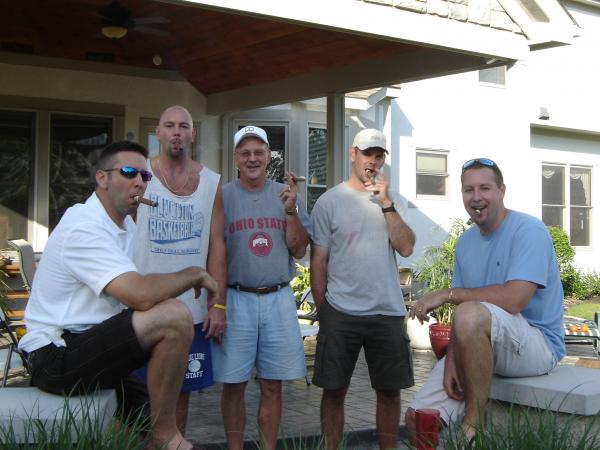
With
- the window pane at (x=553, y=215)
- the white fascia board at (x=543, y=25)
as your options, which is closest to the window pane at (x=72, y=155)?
the white fascia board at (x=543, y=25)

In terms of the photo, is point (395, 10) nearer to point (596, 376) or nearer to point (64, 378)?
point (596, 376)

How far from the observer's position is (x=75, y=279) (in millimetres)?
3443

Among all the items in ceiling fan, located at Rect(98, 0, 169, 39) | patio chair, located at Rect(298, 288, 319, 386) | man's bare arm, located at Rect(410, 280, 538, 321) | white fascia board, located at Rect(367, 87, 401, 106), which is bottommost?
patio chair, located at Rect(298, 288, 319, 386)

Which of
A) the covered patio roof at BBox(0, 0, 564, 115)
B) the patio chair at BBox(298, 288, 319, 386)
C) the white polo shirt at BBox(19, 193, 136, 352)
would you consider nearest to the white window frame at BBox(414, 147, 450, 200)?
the covered patio roof at BBox(0, 0, 564, 115)

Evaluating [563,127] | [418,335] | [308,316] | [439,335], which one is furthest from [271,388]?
[563,127]

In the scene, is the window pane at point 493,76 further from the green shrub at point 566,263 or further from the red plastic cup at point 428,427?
the red plastic cup at point 428,427

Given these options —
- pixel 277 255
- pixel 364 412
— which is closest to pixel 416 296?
pixel 364 412

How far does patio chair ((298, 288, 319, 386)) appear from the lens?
6843 mm

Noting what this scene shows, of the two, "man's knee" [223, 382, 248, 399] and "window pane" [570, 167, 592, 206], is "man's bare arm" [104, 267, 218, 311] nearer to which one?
A: "man's knee" [223, 382, 248, 399]

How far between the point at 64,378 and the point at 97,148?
22.6 feet

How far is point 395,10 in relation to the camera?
6.84 metres

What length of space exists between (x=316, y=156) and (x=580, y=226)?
9875 millimetres

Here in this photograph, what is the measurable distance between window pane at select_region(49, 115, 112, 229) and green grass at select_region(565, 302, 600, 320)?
758cm

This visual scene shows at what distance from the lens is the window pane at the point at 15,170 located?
944 centimetres
